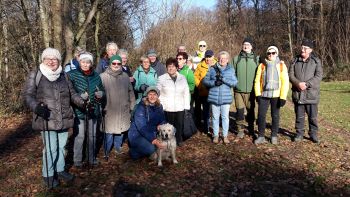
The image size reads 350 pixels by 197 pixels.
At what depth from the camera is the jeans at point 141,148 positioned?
267 inches

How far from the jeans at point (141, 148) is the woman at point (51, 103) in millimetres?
1576

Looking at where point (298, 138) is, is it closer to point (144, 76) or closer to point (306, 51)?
point (306, 51)

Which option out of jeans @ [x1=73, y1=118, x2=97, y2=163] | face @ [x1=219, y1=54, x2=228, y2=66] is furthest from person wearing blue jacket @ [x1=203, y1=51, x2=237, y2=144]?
jeans @ [x1=73, y1=118, x2=97, y2=163]

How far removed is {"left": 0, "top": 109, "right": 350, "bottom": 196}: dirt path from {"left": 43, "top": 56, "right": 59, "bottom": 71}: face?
1.80 metres

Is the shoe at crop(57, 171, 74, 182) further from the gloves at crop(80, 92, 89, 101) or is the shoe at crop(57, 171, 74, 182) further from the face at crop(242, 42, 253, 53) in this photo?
the face at crop(242, 42, 253, 53)

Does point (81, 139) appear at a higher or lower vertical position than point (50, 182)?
higher

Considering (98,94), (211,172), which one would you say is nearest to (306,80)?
(211,172)

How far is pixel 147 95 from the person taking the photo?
6832 mm

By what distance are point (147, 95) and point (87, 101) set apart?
4.28 ft

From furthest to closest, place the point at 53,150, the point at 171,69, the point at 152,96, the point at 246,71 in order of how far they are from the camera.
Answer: the point at 246,71 < the point at 171,69 < the point at 152,96 < the point at 53,150

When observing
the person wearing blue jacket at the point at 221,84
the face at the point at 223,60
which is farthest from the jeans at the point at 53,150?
the face at the point at 223,60

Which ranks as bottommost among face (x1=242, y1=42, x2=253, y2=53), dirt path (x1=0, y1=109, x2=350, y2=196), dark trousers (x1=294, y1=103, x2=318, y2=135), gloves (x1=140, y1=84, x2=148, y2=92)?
dirt path (x1=0, y1=109, x2=350, y2=196)

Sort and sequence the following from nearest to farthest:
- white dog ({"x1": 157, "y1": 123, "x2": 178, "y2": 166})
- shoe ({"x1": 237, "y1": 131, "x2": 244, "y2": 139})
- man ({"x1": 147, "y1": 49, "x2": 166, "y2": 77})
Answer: white dog ({"x1": 157, "y1": 123, "x2": 178, "y2": 166}) < man ({"x1": 147, "y1": 49, "x2": 166, "y2": 77}) < shoe ({"x1": 237, "y1": 131, "x2": 244, "y2": 139})

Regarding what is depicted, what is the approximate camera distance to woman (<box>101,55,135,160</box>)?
6746 mm
